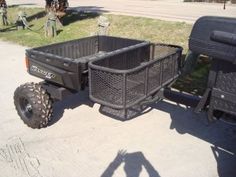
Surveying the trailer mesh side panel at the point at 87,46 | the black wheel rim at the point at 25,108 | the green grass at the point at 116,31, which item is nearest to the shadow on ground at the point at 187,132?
the black wheel rim at the point at 25,108

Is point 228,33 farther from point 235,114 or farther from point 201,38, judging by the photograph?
point 235,114

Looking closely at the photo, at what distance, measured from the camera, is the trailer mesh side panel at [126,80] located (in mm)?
4453

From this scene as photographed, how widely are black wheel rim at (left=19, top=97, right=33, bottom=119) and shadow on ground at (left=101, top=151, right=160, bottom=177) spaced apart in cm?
184

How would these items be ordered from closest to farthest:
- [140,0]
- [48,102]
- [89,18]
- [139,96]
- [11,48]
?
[139,96] → [48,102] → [11,48] → [89,18] → [140,0]

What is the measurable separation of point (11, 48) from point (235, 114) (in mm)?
9939

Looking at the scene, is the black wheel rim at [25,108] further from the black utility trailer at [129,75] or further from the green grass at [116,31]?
the green grass at [116,31]

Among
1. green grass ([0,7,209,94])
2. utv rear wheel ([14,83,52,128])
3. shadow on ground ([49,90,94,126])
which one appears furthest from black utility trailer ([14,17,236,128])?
green grass ([0,7,209,94])

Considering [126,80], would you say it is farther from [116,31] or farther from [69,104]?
[116,31]

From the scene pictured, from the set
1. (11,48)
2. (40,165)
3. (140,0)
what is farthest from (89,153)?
(140,0)

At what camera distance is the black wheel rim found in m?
5.83

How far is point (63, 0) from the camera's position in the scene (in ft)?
52.5

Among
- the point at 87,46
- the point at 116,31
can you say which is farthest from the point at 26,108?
the point at 116,31

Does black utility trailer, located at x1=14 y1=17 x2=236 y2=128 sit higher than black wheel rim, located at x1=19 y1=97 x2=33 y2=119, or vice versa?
black utility trailer, located at x1=14 y1=17 x2=236 y2=128

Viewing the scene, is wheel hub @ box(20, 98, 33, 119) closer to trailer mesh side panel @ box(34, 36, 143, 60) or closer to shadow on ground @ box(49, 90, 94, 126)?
shadow on ground @ box(49, 90, 94, 126)
